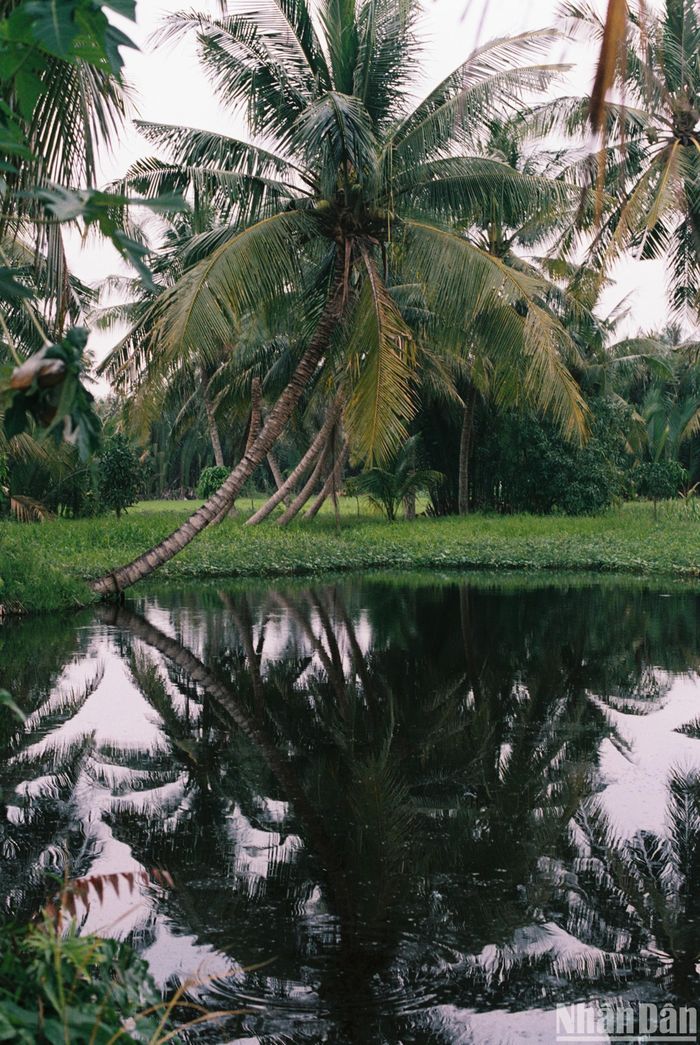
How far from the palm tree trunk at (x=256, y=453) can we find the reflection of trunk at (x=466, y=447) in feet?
42.8

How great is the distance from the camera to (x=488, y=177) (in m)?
12.5

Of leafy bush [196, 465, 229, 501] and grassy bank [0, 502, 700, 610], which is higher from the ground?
leafy bush [196, 465, 229, 501]

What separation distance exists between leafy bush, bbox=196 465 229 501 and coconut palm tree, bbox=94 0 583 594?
15551 millimetres

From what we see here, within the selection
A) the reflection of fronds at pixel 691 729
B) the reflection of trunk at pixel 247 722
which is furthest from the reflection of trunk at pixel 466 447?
the reflection of fronds at pixel 691 729

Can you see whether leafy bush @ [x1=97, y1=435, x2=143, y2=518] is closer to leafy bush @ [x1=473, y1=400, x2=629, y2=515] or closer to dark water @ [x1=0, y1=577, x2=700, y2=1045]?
leafy bush @ [x1=473, y1=400, x2=629, y2=515]

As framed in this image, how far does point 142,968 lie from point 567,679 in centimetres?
649

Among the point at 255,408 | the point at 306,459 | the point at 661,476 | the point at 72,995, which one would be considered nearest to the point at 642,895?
the point at 72,995

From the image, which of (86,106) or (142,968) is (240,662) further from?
(142,968)

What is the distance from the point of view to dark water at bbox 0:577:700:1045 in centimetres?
345

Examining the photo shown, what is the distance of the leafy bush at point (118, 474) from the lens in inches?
995

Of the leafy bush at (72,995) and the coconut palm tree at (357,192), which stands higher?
the coconut palm tree at (357,192)

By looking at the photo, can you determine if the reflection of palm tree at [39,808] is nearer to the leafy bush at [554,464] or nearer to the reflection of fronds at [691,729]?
the reflection of fronds at [691,729]

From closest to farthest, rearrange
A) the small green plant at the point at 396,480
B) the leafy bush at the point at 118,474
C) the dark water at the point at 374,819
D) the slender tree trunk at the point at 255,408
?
the dark water at the point at 374,819
the slender tree trunk at the point at 255,408
the leafy bush at the point at 118,474
the small green plant at the point at 396,480

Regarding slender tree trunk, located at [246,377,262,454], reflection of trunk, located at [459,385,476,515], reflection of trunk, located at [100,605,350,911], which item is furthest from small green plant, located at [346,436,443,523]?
reflection of trunk, located at [100,605,350,911]
